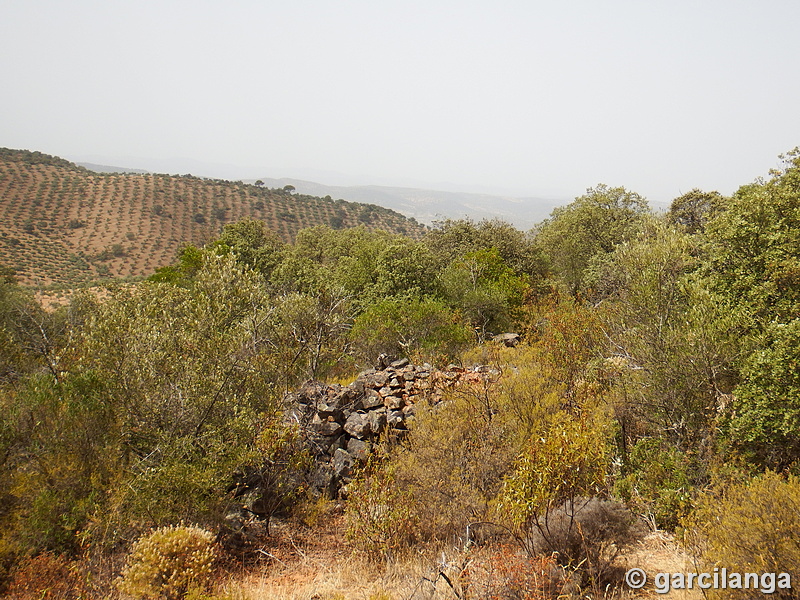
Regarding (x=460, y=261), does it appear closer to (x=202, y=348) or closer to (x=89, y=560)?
(x=202, y=348)

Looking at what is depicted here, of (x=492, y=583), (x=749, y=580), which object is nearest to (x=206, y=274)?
(x=492, y=583)

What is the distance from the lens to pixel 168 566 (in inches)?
366

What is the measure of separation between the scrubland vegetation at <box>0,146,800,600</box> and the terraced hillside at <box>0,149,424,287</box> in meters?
63.6

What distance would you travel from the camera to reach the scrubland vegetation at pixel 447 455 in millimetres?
8992

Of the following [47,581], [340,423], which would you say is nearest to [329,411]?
[340,423]

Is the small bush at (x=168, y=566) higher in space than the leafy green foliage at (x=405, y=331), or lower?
lower

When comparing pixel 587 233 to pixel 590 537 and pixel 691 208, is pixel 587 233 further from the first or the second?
pixel 590 537

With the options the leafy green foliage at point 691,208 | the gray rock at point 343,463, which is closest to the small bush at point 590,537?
the gray rock at point 343,463

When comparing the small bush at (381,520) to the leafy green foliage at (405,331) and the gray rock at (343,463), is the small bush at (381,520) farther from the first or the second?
the leafy green foliage at (405,331)

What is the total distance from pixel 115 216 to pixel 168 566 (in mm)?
99793

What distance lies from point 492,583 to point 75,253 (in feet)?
296

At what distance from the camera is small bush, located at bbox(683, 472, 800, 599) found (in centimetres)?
703

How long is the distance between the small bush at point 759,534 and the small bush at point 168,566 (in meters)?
10.3

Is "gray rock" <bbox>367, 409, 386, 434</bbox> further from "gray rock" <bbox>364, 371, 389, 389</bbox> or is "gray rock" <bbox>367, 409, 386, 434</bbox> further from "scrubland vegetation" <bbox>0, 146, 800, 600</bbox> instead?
"gray rock" <bbox>364, 371, 389, 389</bbox>
